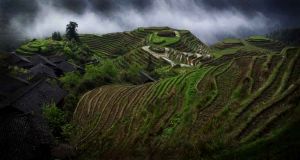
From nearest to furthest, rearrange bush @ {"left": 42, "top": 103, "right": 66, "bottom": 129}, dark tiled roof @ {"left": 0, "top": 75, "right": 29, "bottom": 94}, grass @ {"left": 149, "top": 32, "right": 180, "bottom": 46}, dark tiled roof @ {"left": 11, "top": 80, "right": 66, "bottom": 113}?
bush @ {"left": 42, "top": 103, "right": 66, "bottom": 129} < dark tiled roof @ {"left": 11, "top": 80, "right": 66, "bottom": 113} < dark tiled roof @ {"left": 0, "top": 75, "right": 29, "bottom": 94} < grass @ {"left": 149, "top": 32, "right": 180, "bottom": 46}

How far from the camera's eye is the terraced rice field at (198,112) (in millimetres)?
18750

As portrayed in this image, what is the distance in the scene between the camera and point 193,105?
24.4 m

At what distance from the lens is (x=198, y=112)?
2295 centimetres

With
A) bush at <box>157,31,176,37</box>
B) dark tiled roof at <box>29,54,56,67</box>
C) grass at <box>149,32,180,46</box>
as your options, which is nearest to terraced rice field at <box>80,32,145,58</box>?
grass at <box>149,32,180,46</box>

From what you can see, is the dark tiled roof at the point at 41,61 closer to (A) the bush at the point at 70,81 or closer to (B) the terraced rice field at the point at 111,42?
(A) the bush at the point at 70,81

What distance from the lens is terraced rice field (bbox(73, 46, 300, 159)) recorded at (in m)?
18.8

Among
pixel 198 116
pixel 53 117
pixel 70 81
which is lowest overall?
pixel 70 81

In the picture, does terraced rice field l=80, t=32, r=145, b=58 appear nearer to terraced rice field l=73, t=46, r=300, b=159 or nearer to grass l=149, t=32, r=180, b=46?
grass l=149, t=32, r=180, b=46

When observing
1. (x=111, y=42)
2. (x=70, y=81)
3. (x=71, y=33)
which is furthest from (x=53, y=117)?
(x=111, y=42)

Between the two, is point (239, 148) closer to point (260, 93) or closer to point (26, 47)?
point (260, 93)

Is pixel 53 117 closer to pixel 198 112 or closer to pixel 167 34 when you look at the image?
pixel 198 112

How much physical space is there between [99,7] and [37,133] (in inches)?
7157

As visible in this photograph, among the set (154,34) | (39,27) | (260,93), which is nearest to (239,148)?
(260,93)

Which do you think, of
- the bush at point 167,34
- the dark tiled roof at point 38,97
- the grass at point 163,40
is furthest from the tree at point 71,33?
the dark tiled roof at point 38,97
